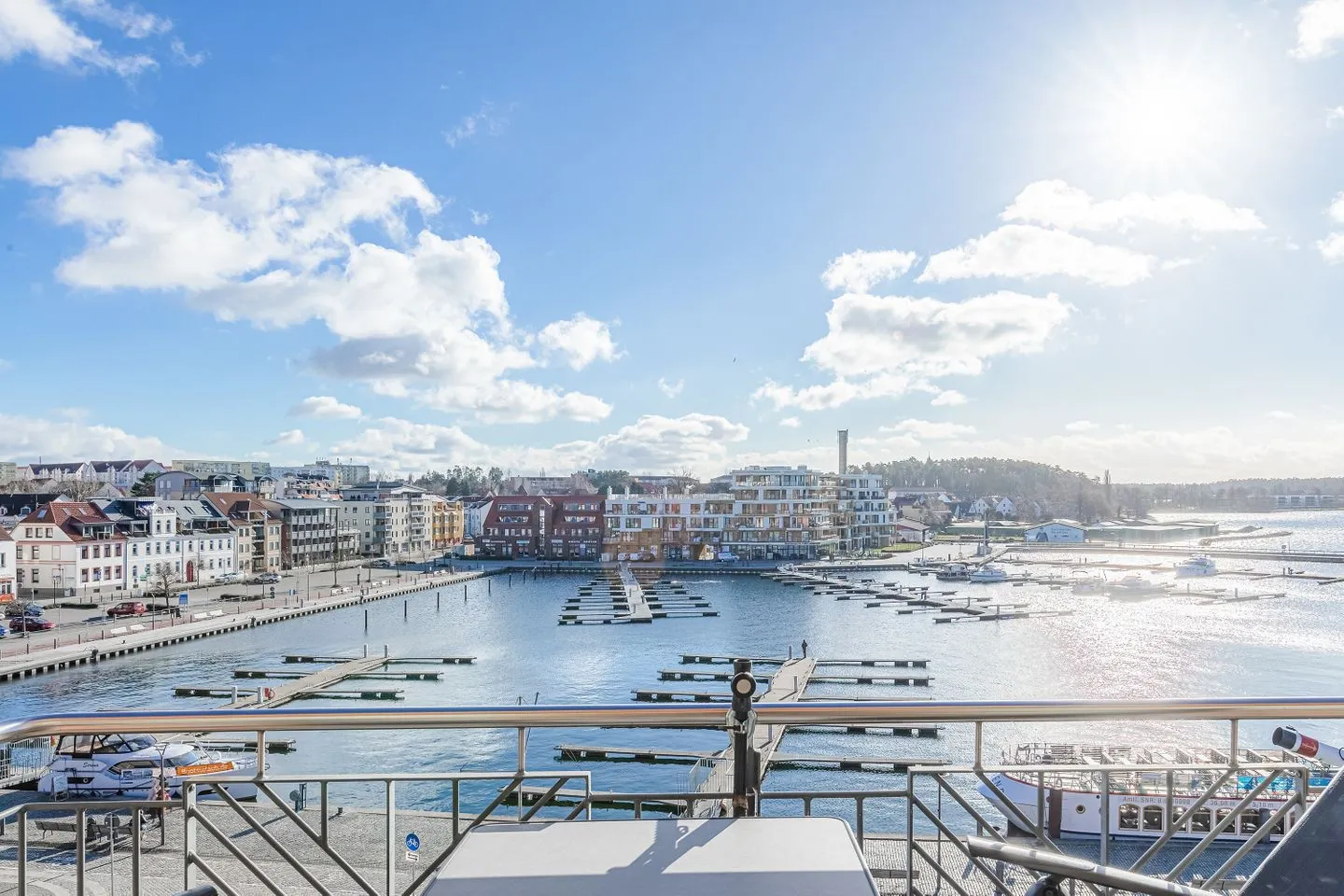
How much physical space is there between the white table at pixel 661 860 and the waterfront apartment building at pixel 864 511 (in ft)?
145

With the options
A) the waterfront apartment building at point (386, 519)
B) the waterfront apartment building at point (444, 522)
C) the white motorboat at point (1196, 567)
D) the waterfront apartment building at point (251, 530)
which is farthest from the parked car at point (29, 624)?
the white motorboat at point (1196, 567)

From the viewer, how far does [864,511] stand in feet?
153

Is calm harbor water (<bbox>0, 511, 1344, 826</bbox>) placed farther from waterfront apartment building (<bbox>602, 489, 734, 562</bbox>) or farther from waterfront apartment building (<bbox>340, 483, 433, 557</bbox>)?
waterfront apartment building (<bbox>340, 483, 433, 557</bbox>)

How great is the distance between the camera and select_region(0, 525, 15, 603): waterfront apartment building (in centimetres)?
2528

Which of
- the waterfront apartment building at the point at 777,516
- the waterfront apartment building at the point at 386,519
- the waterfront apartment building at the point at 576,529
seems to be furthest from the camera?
the waterfront apartment building at the point at 386,519

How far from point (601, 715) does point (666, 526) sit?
39816mm

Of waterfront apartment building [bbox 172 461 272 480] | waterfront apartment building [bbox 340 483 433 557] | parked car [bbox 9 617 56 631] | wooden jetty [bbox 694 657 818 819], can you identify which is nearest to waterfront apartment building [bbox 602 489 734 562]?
waterfront apartment building [bbox 340 483 433 557]

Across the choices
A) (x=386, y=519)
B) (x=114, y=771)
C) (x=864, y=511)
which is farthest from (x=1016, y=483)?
(x=114, y=771)

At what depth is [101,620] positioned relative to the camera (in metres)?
22.6

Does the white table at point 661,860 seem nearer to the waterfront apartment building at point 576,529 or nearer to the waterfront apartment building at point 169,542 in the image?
the waterfront apartment building at point 169,542

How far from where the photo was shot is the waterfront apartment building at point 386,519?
4344cm

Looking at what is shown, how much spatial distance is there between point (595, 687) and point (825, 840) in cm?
1636

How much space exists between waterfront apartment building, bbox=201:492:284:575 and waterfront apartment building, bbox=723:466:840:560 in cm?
1971

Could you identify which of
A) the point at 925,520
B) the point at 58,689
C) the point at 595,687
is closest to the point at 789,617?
the point at 595,687
